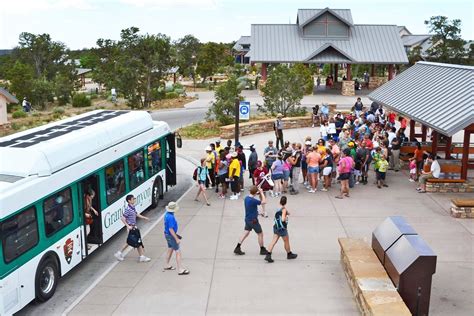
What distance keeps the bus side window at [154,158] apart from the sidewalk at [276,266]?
1424 millimetres

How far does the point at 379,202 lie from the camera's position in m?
16.9

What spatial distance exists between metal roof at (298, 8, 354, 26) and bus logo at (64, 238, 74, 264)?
4505 centimetres

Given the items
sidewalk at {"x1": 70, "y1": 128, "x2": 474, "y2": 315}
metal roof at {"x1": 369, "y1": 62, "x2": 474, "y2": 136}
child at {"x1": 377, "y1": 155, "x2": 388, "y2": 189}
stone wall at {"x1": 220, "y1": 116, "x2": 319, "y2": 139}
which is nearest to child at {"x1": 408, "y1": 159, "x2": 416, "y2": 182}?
child at {"x1": 377, "y1": 155, "x2": 388, "y2": 189}

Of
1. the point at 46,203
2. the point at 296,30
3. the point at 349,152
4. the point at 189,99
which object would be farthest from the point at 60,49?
the point at 46,203

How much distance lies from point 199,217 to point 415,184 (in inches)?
312

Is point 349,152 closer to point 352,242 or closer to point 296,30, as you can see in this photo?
point 352,242

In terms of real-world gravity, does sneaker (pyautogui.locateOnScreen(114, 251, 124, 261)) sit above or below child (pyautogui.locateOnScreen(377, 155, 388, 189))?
below

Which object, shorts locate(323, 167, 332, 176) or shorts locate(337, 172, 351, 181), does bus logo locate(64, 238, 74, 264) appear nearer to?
shorts locate(337, 172, 351, 181)

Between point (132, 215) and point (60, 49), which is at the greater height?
point (60, 49)

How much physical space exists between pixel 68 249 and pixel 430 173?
12.3 metres

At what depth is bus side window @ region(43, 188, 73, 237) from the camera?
10.3 metres

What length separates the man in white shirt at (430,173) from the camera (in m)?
17.7

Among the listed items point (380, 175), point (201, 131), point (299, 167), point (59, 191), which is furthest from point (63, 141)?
point (201, 131)

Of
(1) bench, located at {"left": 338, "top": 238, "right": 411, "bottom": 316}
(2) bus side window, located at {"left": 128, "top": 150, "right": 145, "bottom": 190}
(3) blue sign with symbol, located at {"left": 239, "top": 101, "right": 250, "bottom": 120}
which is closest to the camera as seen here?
(1) bench, located at {"left": 338, "top": 238, "right": 411, "bottom": 316}
